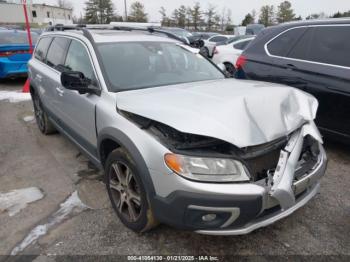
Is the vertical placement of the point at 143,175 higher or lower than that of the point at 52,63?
lower

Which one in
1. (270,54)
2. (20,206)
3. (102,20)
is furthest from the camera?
(102,20)

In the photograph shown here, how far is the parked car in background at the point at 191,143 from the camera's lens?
203cm

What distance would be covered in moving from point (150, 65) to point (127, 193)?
139 centimetres

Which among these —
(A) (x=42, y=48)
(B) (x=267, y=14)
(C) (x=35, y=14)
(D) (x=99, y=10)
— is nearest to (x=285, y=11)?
(B) (x=267, y=14)

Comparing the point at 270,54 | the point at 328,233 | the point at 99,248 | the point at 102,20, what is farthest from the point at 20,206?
the point at 102,20

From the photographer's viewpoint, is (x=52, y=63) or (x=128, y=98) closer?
(x=128, y=98)

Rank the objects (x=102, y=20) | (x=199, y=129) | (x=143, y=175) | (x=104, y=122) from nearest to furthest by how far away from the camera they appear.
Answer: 1. (x=199, y=129)
2. (x=143, y=175)
3. (x=104, y=122)
4. (x=102, y=20)

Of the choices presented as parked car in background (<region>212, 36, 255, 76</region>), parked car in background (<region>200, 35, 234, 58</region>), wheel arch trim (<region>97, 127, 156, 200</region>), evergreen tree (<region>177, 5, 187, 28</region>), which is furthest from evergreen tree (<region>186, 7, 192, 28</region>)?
wheel arch trim (<region>97, 127, 156, 200</region>)

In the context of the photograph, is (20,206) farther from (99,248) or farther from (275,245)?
(275,245)

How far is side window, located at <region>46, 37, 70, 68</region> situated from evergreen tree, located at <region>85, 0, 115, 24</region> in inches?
2569

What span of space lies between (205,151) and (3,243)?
1.90 meters

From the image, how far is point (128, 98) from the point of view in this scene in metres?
2.60

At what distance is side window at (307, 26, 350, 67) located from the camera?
12.4 feet

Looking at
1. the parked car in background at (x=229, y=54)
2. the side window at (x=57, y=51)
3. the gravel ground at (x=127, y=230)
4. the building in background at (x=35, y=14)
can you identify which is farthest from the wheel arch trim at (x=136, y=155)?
the building in background at (x=35, y=14)
